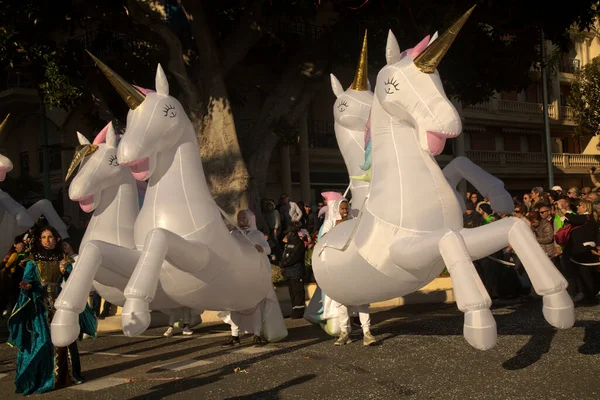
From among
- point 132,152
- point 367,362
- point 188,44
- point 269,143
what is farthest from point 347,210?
point 188,44

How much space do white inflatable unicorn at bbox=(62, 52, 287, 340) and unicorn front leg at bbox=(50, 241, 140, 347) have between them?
29mm

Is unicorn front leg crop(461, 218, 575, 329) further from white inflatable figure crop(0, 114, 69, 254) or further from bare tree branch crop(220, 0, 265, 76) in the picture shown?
bare tree branch crop(220, 0, 265, 76)

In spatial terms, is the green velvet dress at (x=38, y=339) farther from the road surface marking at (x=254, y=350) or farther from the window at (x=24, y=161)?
the window at (x=24, y=161)

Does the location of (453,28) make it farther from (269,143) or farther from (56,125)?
(56,125)

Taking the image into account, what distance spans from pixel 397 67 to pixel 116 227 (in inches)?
145

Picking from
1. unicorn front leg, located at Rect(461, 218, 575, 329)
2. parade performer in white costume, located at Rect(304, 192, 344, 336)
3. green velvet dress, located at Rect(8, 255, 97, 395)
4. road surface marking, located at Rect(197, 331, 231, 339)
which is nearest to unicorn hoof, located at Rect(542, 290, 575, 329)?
unicorn front leg, located at Rect(461, 218, 575, 329)

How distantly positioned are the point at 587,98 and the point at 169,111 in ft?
100

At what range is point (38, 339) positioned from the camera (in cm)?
745

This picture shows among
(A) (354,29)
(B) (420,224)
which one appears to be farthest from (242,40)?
(B) (420,224)

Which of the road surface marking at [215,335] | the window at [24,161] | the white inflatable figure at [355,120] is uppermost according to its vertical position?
the window at [24,161]

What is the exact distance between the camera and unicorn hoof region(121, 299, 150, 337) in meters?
5.14

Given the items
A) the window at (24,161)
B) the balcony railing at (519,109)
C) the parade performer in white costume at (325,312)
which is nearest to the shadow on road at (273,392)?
the parade performer in white costume at (325,312)

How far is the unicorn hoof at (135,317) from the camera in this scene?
5.14 metres

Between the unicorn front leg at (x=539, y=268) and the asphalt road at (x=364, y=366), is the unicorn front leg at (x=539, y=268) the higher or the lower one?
the higher one
